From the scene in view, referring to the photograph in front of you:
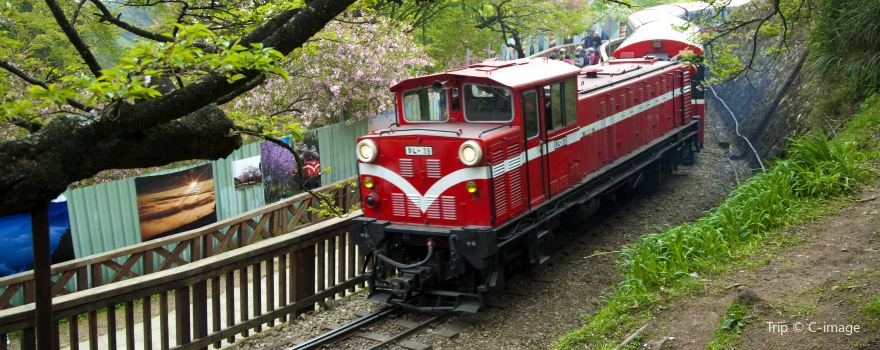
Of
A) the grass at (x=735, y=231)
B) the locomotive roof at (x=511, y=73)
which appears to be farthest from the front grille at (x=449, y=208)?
the grass at (x=735, y=231)

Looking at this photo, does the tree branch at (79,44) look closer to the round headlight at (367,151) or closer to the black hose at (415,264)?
the round headlight at (367,151)

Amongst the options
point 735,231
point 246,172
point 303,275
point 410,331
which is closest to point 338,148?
point 246,172

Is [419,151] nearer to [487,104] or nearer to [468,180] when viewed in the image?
[468,180]

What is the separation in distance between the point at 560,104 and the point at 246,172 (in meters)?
7.32

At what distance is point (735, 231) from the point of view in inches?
376

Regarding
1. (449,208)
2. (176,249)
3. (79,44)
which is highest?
(79,44)

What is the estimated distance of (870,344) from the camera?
5.80 m

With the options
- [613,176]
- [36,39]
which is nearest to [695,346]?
[613,176]

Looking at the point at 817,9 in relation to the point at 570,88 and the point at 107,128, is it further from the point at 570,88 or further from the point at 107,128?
the point at 107,128

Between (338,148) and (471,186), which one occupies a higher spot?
(471,186)

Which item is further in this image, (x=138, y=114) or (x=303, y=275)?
(x=303, y=275)

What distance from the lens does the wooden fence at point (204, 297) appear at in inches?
294

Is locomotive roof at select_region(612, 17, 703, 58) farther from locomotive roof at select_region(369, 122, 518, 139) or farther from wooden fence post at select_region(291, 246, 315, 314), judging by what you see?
wooden fence post at select_region(291, 246, 315, 314)

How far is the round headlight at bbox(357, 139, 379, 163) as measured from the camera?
984 cm
